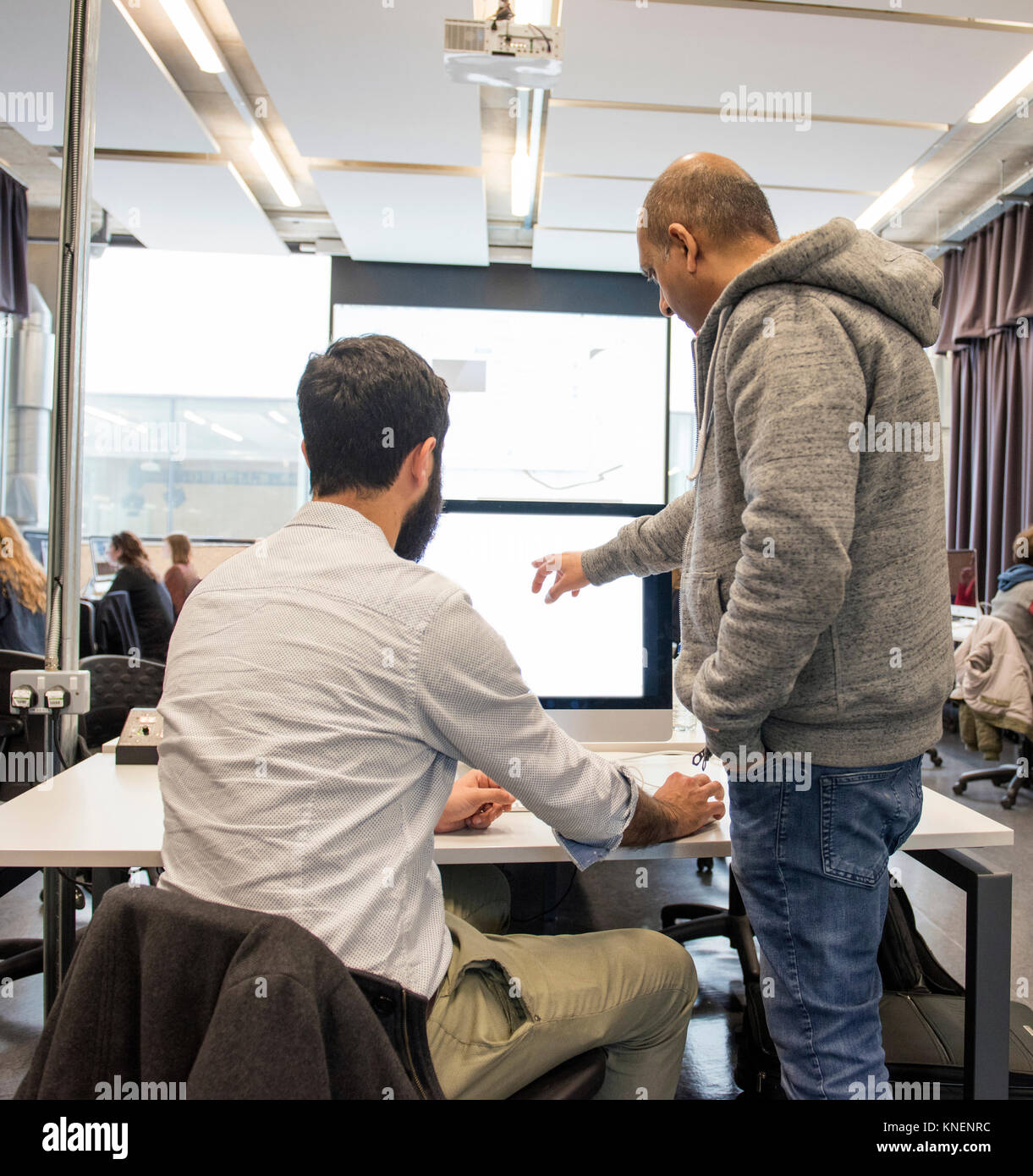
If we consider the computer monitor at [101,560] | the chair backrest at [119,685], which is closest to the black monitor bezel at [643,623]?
the chair backrest at [119,685]

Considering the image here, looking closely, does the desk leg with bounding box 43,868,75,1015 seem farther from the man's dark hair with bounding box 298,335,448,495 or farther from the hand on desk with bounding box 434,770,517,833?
Result: the man's dark hair with bounding box 298,335,448,495

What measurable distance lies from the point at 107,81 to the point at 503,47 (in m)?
1.87

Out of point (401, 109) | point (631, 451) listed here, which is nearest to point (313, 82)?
point (401, 109)

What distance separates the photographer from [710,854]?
1.18 metres

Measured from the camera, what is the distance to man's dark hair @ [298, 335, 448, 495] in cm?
98

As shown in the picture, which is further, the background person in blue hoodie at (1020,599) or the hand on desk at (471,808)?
the background person in blue hoodie at (1020,599)

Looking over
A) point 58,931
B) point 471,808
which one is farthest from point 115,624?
point 471,808

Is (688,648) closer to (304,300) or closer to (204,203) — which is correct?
(204,203)

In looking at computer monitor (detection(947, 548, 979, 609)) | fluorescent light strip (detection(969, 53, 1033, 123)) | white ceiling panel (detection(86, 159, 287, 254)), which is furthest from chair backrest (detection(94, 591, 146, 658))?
computer monitor (detection(947, 548, 979, 609))

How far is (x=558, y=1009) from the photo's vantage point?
0.96 meters

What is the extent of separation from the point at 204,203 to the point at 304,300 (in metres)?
1.65

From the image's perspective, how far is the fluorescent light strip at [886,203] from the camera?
4684 millimetres

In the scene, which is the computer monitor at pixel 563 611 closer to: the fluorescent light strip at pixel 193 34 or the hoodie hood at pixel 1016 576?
the fluorescent light strip at pixel 193 34

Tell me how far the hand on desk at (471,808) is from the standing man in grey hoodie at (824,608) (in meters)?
0.33
